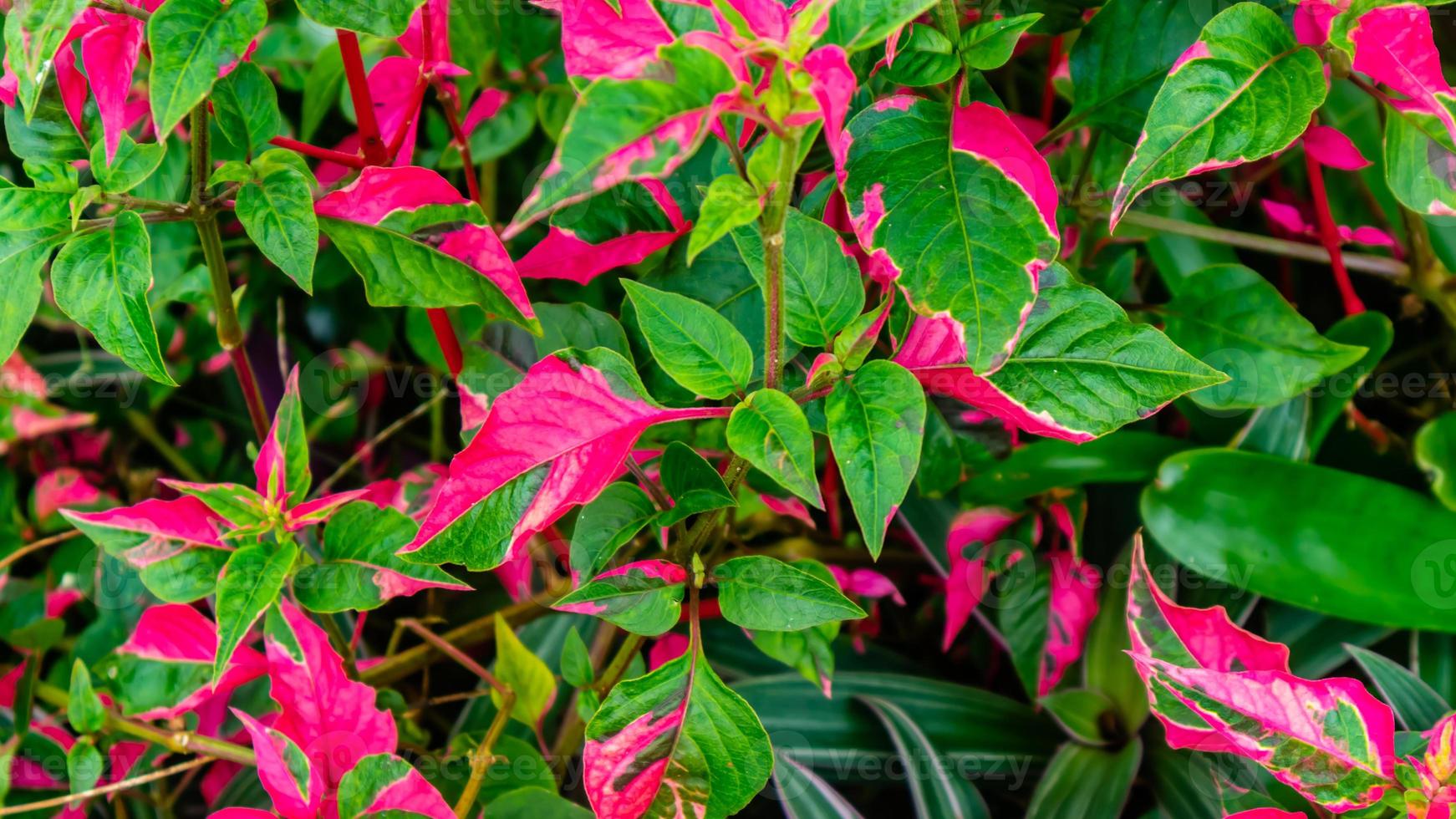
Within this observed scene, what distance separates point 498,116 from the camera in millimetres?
839

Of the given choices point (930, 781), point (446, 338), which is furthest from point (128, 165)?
point (930, 781)

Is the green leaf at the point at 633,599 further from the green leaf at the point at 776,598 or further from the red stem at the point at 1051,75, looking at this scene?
the red stem at the point at 1051,75

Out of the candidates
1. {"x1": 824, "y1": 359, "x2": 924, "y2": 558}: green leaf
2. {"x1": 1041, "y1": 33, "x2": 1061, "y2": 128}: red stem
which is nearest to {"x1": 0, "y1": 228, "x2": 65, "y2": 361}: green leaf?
{"x1": 824, "y1": 359, "x2": 924, "y2": 558}: green leaf

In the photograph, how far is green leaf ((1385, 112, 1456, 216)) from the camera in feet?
1.86

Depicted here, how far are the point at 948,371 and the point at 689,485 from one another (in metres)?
0.16

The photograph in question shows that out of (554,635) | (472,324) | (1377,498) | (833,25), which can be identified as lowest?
(554,635)

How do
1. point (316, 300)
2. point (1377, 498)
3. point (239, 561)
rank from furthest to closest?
point (316, 300) → point (1377, 498) → point (239, 561)

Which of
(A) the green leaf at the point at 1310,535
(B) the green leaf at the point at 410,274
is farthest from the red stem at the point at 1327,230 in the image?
(B) the green leaf at the point at 410,274

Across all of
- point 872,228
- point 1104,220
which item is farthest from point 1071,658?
point 872,228

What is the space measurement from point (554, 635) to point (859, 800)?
316 millimetres

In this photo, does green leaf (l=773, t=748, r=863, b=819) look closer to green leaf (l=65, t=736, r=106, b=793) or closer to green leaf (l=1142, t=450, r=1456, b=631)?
green leaf (l=1142, t=450, r=1456, b=631)

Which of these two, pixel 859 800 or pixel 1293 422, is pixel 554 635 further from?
pixel 1293 422

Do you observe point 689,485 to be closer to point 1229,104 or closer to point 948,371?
point 948,371

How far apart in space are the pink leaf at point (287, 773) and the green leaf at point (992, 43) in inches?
21.2
